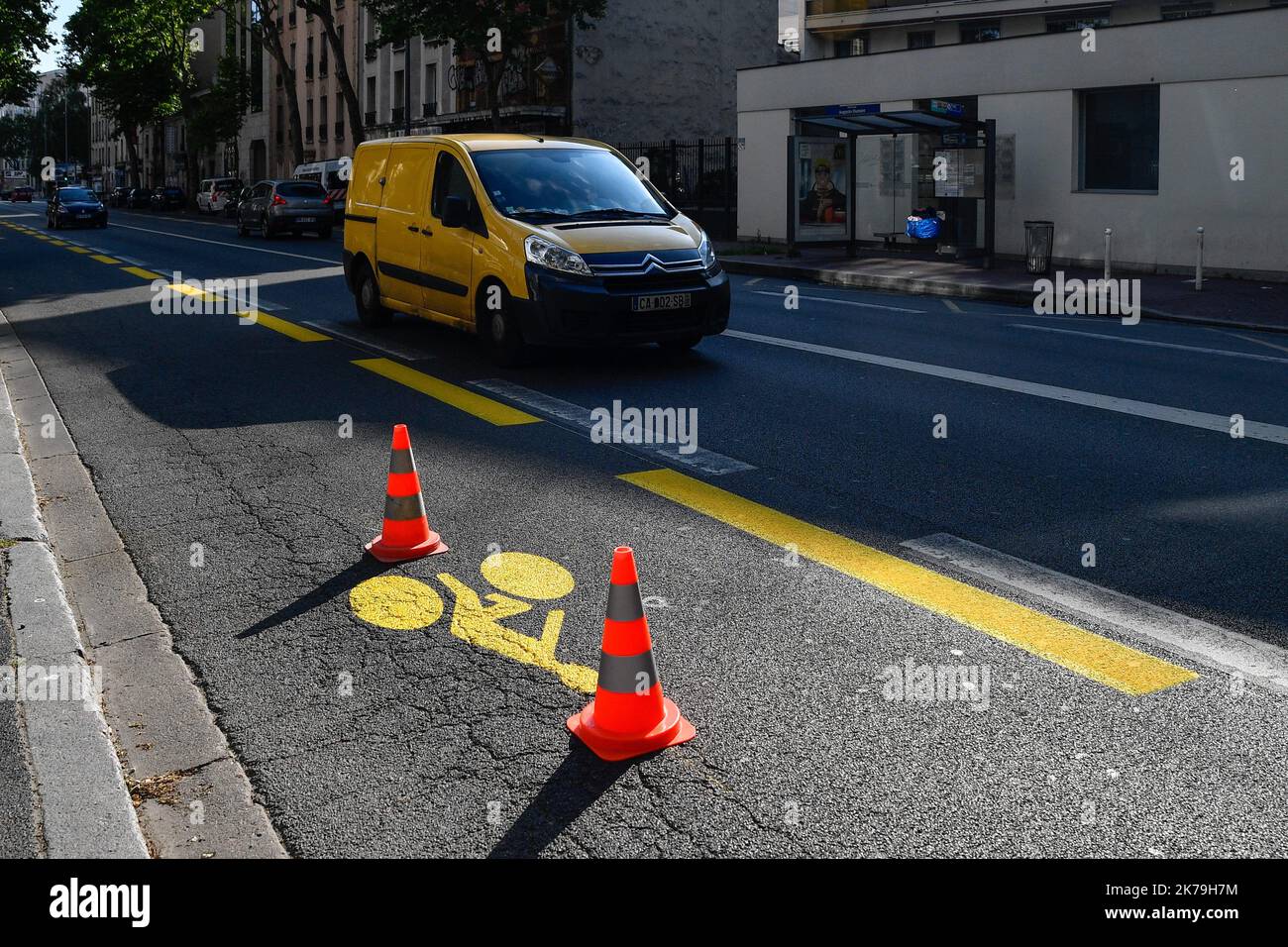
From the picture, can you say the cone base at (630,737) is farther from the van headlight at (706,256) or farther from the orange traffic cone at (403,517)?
the van headlight at (706,256)

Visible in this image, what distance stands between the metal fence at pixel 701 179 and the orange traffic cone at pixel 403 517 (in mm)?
29492

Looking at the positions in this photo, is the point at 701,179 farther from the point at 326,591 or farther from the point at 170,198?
the point at 170,198

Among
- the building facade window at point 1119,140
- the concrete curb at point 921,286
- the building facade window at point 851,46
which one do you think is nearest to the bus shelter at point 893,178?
the building facade window at point 1119,140

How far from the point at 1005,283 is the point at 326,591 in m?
17.6

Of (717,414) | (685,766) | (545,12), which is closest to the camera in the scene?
(685,766)

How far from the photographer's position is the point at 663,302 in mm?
10898

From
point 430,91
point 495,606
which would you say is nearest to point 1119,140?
point 495,606

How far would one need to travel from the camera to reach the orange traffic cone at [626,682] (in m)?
4.04

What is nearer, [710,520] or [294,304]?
[710,520]
